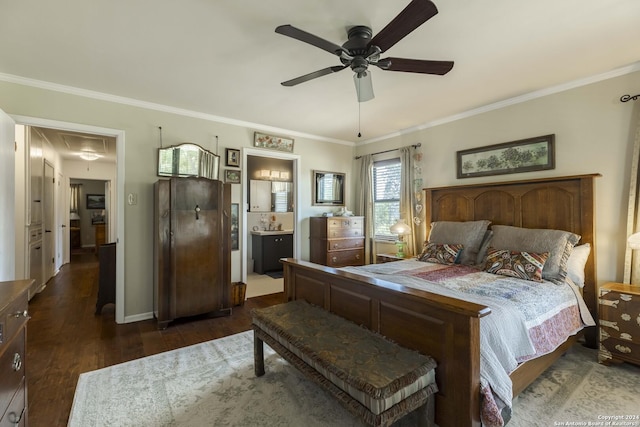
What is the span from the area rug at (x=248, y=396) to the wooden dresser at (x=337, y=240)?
2344 mm

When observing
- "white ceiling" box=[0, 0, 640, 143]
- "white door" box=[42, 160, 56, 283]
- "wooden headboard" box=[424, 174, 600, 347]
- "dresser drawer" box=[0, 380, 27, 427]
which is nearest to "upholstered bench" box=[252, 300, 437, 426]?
"dresser drawer" box=[0, 380, 27, 427]

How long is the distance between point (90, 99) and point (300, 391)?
367 cm

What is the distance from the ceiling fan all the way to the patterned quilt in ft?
5.51

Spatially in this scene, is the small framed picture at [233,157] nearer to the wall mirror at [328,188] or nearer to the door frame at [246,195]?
the door frame at [246,195]

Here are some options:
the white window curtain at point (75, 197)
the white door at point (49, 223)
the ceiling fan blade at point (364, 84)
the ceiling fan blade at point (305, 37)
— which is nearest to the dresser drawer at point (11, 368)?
the ceiling fan blade at point (305, 37)

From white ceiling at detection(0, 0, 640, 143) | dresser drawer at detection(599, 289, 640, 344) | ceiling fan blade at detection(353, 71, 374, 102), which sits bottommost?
dresser drawer at detection(599, 289, 640, 344)

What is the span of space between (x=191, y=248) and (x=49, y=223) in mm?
4170

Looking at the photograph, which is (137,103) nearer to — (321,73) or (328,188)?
(321,73)

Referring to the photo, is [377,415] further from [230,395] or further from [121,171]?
[121,171]

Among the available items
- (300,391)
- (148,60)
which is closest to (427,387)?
(300,391)

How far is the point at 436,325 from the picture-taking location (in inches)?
63.1

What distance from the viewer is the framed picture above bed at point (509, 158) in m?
3.17

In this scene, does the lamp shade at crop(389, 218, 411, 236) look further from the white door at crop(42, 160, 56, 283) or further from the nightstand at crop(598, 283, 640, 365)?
the white door at crop(42, 160, 56, 283)

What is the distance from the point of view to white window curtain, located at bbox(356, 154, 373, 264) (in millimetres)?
5070
